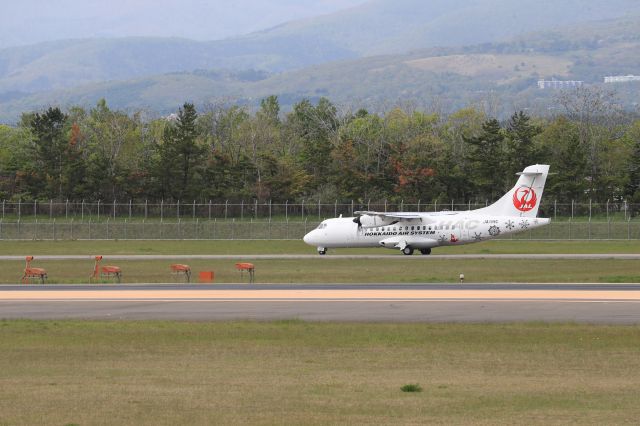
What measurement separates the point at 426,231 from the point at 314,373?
45003 mm

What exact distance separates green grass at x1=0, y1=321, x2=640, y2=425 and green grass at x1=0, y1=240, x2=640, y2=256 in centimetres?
3925

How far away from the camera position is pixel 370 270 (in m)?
53.9

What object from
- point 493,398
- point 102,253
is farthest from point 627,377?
point 102,253

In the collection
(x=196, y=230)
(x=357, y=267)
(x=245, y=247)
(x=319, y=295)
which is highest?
(x=319, y=295)


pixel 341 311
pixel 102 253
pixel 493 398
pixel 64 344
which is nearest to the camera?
pixel 493 398

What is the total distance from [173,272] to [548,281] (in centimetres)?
1817

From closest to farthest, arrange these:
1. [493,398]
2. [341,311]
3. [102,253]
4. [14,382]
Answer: [493,398], [14,382], [341,311], [102,253]

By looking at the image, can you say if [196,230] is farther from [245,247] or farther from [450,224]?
[450,224]

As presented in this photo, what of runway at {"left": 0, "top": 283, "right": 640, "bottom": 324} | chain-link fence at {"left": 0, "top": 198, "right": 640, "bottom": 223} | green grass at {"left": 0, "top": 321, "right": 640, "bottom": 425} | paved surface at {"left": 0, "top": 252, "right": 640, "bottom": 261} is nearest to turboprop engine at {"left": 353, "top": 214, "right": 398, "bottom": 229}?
paved surface at {"left": 0, "top": 252, "right": 640, "bottom": 261}

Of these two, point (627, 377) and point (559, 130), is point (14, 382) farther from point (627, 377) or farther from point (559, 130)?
point (559, 130)

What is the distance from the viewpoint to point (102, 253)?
2746 inches

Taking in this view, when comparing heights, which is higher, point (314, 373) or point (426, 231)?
point (426, 231)

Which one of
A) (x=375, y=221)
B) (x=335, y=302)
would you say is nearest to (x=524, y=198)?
(x=375, y=221)

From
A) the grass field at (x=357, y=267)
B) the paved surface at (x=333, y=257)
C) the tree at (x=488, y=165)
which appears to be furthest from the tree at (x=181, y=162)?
the paved surface at (x=333, y=257)
